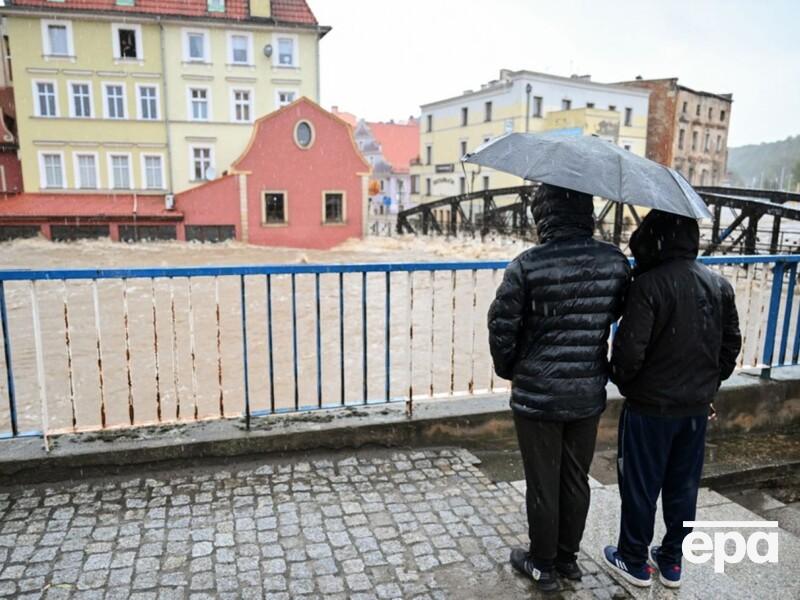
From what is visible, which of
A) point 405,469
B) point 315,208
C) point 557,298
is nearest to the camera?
point 557,298

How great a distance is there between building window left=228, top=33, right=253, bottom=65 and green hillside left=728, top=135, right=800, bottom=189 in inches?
4354

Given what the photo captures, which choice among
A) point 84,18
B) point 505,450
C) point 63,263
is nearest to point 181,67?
point 84,18

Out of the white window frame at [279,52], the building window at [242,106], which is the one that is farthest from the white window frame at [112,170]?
the white window frame at [279,52]

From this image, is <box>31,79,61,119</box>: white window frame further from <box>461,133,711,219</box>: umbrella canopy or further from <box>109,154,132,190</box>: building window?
<box>461,133,711,219</box>: umbrella canopy

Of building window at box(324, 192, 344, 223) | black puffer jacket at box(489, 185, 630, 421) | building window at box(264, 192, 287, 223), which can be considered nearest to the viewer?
black puffer jacket at box(489, 185, 630, 421)

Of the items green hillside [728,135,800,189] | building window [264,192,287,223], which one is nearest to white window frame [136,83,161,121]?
building window [264,192,287,223]

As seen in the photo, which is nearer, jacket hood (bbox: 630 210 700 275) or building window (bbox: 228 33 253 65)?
jacket hood (bbox: 630 210 700 275)

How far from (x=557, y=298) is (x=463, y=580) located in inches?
57.8

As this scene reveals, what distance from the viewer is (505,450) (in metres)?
4.66

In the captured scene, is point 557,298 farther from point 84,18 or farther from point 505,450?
point 84,18

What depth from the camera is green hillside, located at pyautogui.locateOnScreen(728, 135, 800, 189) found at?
13100 centimetres

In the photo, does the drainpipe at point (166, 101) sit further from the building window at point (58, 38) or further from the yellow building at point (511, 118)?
the yellow building at point (511, 118)

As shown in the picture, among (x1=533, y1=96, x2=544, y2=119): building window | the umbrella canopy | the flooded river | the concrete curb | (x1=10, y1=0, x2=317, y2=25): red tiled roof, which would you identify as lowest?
the flooded river

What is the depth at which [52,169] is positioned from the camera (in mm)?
33219
